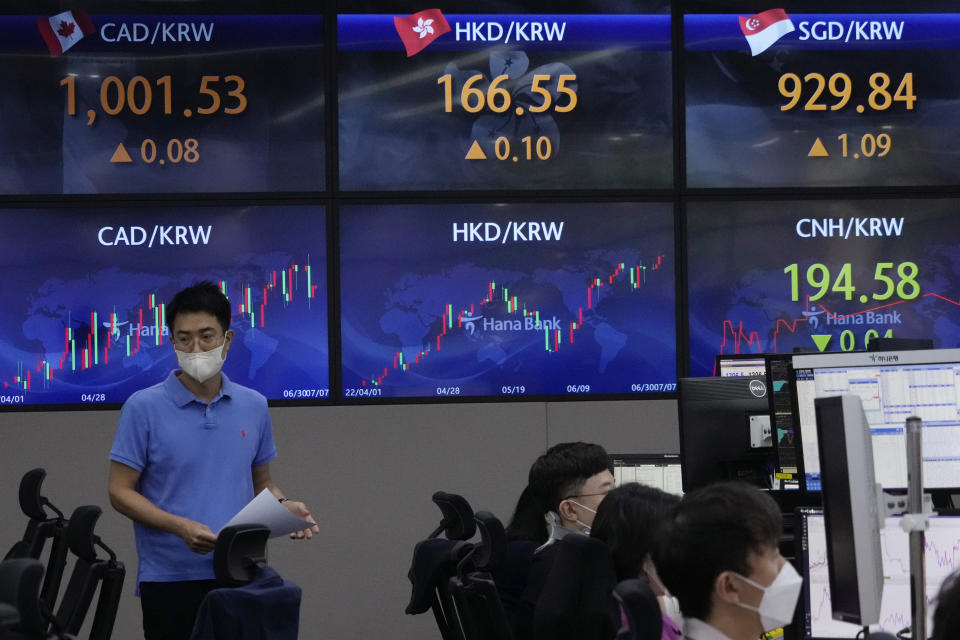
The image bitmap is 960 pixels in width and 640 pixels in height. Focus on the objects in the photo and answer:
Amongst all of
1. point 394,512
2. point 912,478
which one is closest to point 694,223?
point 394,512

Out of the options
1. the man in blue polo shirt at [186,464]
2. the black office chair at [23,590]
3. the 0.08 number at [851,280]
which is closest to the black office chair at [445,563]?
the man in blue polo shirt at [186,464]

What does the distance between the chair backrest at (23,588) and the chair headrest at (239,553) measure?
2.27ft

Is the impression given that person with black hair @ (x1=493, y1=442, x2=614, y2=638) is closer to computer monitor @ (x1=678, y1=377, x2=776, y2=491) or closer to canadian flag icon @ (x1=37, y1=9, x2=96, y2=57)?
computer monitor @ (x1=678, y1=377, x2=776, y2=491)

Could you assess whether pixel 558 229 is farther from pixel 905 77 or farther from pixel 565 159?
pixel 905 77

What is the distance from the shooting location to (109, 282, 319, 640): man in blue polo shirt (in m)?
2.85

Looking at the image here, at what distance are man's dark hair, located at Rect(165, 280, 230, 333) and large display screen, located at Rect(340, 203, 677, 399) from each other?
2.20 m

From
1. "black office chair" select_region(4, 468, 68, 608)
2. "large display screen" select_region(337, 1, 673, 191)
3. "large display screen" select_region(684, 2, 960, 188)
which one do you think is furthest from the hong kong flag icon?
"black office chair" select_region(4, 468, 68, 608)

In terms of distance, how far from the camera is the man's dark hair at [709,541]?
177cm

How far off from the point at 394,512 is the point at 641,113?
6.54 ft

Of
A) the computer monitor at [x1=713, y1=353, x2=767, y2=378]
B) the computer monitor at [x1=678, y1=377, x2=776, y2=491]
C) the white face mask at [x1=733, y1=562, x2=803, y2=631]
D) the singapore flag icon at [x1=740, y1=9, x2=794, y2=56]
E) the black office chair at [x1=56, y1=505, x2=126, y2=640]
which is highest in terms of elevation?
Result: the singapore flag icon at [x1=740, y1=9, x2=794, y2=56]

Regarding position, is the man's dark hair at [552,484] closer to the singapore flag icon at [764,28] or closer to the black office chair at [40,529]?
the black office chair at [40,529]

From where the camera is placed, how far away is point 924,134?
545 cm

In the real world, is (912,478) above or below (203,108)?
below

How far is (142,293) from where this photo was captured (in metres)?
5.25
